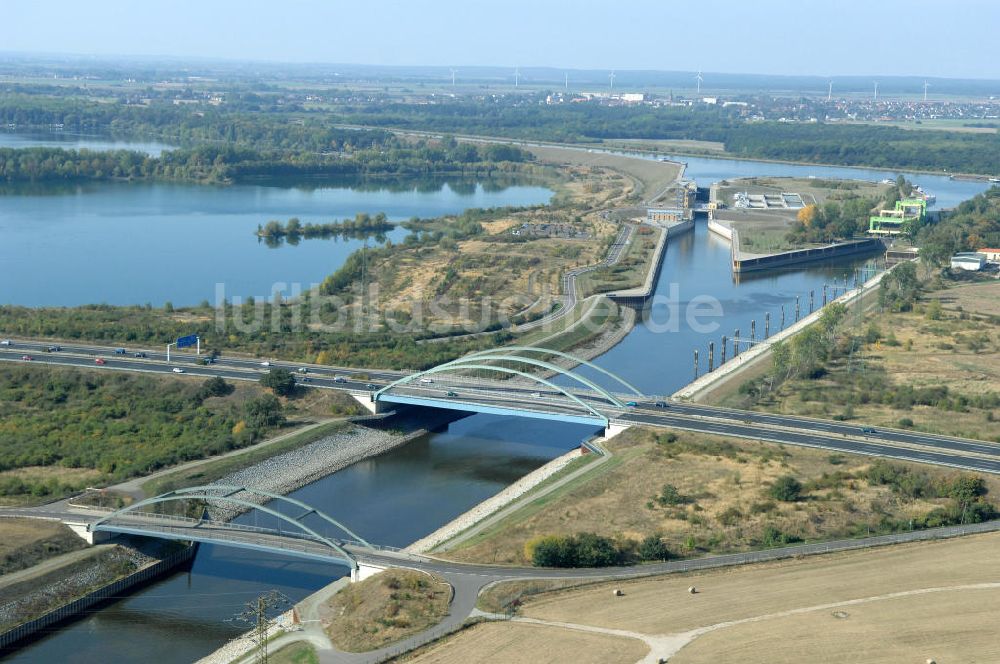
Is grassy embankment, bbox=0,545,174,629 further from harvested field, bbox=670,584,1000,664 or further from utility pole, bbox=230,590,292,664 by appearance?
harvested field, bbox=670,584,1000,664

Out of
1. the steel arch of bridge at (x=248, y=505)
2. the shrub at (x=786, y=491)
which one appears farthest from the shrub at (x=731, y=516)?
the steel arch of bridge at (x=248, y=505)

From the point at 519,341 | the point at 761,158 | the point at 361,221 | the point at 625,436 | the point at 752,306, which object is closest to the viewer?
the point at 625,436

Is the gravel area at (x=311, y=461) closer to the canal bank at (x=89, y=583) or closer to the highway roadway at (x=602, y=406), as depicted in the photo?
the highway roadway at (x=602, y=406)

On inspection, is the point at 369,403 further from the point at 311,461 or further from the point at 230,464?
the point at 230,464

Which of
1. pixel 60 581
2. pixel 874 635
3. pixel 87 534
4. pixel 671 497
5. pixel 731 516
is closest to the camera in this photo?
pixel 874 635

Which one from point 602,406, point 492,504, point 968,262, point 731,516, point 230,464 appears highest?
point 968,262

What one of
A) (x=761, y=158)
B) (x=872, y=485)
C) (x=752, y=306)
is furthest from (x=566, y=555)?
(x=761, y=158)

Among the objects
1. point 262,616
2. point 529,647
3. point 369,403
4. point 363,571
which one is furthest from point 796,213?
point 262,616

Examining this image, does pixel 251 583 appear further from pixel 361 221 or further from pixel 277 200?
pixel 277 200
